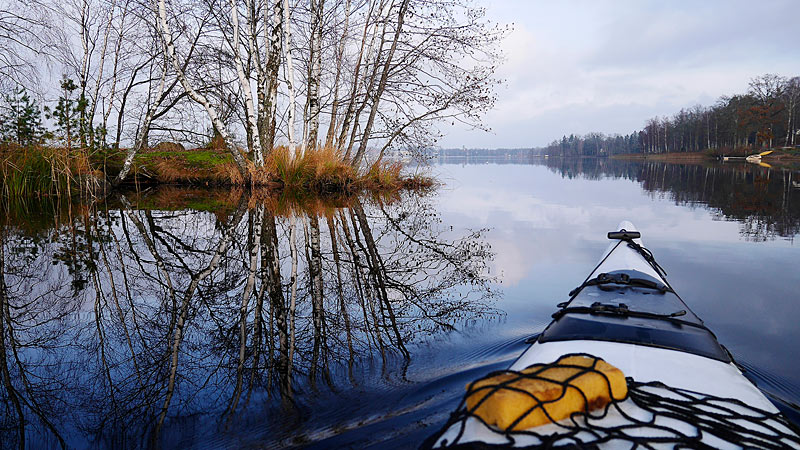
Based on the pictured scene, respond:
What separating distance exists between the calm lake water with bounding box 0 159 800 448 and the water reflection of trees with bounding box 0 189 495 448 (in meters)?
0.01

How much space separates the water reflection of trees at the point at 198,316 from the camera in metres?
2.05

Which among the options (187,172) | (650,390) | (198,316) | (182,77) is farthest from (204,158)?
(650,390)

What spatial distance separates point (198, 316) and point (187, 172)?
13.4 metres

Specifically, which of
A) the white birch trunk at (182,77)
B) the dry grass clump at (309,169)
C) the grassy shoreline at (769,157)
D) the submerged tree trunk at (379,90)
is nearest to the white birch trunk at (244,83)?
the white birch trunk at (182,77)

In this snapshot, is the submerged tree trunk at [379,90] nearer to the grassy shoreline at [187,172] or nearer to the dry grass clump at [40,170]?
the grassy shoreline at [187,172]

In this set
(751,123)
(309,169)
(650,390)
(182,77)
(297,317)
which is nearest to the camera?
(650,390)

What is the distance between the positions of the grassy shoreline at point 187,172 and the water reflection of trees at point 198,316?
12.4ft

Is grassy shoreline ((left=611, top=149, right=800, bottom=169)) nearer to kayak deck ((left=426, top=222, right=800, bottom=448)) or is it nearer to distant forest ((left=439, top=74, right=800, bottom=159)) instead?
distant forest ((left=439, top=74, right=800, bottom=159))

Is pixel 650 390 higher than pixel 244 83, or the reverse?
pixel 244 83

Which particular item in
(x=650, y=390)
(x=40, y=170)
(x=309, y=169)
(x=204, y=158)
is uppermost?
(x=204, y=158)

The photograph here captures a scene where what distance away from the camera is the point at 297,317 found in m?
3.12

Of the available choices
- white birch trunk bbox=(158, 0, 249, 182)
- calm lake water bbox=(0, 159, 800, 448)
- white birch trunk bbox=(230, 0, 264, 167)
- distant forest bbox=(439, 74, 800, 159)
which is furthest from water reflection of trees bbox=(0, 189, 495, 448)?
distant forest bbox=(439, 74, 800, 159)

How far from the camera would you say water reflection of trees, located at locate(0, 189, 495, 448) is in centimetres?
205

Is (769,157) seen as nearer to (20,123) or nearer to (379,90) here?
(379,90)
